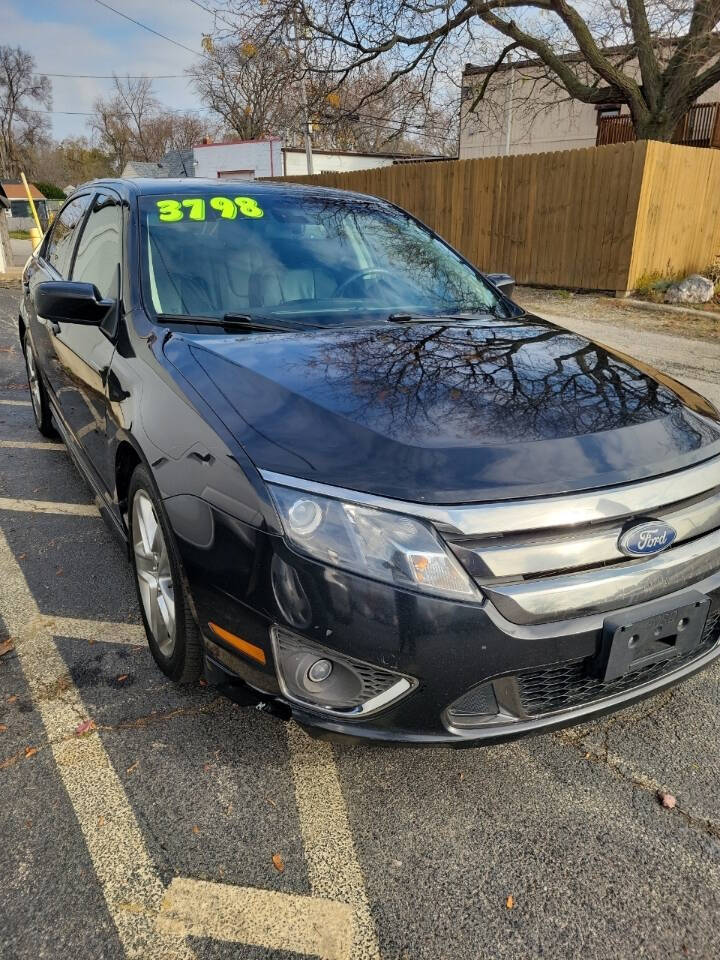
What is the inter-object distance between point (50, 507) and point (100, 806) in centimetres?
229

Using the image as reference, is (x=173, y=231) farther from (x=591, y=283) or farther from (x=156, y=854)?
(x=591, y=283)

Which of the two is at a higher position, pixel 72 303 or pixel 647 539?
pixel 72 303

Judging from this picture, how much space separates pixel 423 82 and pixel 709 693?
64.9 ft

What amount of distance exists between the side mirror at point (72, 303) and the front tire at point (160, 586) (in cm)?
75

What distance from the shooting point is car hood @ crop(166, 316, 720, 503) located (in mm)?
1618

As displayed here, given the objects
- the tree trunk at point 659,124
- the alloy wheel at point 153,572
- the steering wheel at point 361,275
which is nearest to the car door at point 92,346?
the alloy wheel at point 153,572

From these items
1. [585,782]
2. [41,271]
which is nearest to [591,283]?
[41,271]

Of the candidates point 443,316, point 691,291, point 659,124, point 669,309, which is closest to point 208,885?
point 443,316

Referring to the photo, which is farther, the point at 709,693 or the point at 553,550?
the point at 709,693

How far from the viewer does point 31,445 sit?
4805 mm

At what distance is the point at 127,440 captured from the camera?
223 cm

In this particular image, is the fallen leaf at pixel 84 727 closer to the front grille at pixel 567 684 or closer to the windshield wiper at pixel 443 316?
the front grille at pixel 567 684

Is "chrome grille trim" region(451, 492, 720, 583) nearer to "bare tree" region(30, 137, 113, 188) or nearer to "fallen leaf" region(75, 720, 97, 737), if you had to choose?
"fallen leaf" region(75, 720, 97, 737)

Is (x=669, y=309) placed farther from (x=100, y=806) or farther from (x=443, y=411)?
(x=100, y=806)
